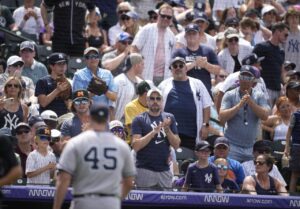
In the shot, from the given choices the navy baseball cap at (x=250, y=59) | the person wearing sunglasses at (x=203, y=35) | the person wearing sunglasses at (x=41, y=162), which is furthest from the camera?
the person wearing sunglasses at (x=203, y=35)

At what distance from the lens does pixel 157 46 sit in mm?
14875

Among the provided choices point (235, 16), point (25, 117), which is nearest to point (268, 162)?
point (25, 117)

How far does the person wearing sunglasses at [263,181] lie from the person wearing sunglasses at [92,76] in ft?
6.99

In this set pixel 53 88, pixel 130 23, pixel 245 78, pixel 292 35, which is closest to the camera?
pixel 53 88

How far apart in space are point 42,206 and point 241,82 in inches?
124

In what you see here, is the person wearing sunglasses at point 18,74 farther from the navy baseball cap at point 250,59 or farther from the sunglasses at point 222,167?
the navy baseball cap at point 250,59

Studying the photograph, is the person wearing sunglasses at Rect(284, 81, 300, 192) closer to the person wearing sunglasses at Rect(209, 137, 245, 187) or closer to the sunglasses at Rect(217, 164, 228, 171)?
the person wearing sunglasses at Rect(209, 137, 245, 187)

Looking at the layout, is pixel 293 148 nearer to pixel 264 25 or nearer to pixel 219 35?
pixel 219 35

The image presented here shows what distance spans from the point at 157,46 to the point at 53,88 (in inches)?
89.0

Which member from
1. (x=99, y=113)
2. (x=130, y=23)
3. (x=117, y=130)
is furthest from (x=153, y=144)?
(x=130, y=23)

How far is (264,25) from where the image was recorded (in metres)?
17.6

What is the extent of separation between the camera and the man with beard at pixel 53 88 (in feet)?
42.4

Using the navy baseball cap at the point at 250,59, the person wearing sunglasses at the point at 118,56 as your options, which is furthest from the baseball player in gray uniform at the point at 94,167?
the person wearing sunglasses at the point at 118,56

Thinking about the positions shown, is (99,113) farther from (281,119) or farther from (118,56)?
(118,56)
